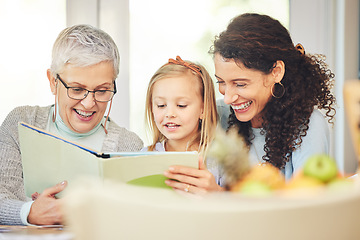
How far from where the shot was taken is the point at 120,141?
2.15 metres

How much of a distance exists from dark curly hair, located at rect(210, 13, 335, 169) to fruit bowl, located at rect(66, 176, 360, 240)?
4.59 feet

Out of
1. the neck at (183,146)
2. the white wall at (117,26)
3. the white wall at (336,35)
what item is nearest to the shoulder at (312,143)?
the neck at (183,146)

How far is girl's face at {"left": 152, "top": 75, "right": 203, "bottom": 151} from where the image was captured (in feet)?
6.79

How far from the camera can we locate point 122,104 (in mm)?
3174

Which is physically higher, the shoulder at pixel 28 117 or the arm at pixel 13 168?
the shoulder at pixel 28 117

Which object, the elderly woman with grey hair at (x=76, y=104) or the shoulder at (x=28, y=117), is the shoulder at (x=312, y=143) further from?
the shoulder at (x=28, y=117)

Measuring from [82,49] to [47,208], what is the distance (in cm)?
77

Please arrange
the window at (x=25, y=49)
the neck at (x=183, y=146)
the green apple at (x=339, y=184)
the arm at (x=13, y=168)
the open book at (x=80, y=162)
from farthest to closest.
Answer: the window at (x=25, y=49) < the neck at (x=183, y=146) < the arm at (x=13, y=168) < the open book at (x=80, y=162) < the green apple at (x=339, y=184)

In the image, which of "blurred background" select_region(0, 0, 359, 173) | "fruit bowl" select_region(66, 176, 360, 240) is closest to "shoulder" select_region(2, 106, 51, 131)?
"blurred background" select_region(0, 0, 359, 173)

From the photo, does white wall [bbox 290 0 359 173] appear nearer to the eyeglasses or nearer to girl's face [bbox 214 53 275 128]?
girl's face [bbox 214 53 275 128]

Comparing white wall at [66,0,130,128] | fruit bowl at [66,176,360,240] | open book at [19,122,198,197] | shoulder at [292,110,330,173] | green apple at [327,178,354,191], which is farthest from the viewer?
white wall at [66,0,130,128]

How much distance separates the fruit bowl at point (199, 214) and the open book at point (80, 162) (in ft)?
2.45

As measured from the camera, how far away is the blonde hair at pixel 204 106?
2104mm

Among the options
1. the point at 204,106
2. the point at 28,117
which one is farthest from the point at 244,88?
the point at 28,117
